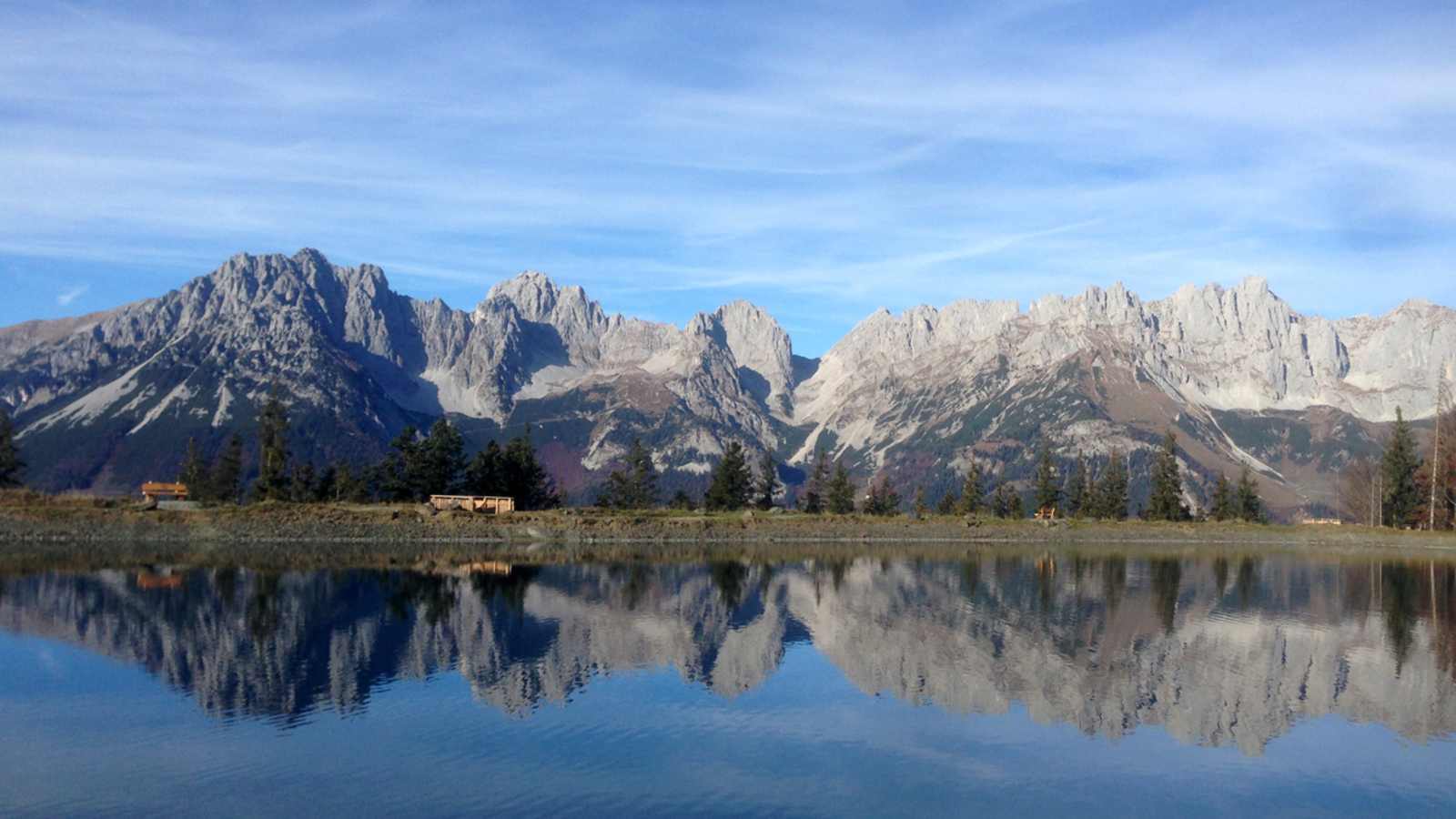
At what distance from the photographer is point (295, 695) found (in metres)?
37.9

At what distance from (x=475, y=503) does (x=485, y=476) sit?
29.2 ft

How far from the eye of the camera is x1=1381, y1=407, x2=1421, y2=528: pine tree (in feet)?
533

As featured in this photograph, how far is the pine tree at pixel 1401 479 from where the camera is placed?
162 metres

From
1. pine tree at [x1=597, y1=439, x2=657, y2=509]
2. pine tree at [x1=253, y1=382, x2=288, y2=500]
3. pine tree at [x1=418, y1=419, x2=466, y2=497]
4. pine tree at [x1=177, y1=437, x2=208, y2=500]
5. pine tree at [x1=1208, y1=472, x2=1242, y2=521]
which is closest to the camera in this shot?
pine tree at [x1=253, y1=382, x2=288, y2=500]

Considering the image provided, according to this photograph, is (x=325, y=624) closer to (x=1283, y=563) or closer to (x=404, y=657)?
(x=404, y=657)

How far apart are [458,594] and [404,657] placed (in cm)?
2164

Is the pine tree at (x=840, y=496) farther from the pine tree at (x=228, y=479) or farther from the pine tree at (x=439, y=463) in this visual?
the pine tree at (x=228, y=479)

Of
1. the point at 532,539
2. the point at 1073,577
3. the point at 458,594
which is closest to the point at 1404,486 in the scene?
the point at 1073,577

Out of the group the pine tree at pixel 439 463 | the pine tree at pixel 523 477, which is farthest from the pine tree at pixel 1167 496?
the pine tree at pixel 439 463

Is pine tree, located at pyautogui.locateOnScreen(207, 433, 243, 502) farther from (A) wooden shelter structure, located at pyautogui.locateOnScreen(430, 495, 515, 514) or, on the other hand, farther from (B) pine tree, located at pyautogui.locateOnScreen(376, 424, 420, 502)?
(A) wooden shelter structure, located at pyautogui.locateOnScreen(430, 495, 515, 514)

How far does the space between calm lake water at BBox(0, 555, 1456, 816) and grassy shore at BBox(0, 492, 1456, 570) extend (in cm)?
2686

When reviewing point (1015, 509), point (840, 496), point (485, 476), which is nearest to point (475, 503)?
point (485, 476)

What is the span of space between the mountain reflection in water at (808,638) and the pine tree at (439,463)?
52441 millimetres

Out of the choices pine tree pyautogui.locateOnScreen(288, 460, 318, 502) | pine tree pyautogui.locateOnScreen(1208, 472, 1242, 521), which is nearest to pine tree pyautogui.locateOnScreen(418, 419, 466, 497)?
pine tree pyautogui.locateOnScreen(288, 460, 318, 502)
